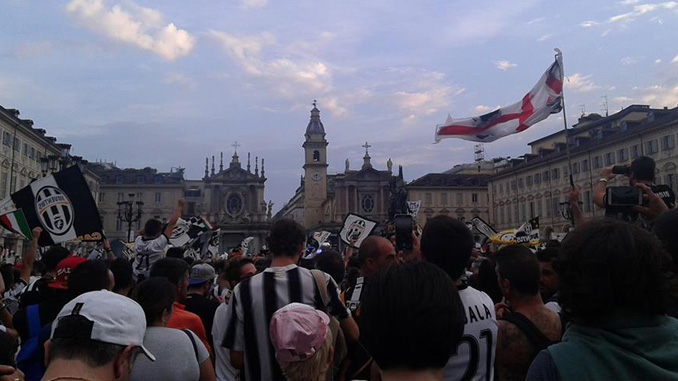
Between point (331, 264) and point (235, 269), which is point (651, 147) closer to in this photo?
point (331, 264)

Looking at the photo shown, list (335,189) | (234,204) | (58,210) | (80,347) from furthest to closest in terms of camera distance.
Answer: (335,189), (234,204), (58,210), (80,347)

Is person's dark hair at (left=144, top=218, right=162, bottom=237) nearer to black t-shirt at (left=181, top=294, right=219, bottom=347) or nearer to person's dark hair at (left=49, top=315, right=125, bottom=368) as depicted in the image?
black t-shirt at (left=181, top=294, right=219, bottom=347)

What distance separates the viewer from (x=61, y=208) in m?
8.91

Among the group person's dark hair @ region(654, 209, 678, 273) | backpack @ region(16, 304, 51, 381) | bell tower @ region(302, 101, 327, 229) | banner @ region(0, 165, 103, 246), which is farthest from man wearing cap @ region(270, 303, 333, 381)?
bell tower @ region(302, 101, 327, 229)

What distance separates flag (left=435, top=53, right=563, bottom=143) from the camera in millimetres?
16109

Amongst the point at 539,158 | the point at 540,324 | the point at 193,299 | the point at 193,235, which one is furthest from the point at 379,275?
the point at 539,158

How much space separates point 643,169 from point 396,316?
4154 mm

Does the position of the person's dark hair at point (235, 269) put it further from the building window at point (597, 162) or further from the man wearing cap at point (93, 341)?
the building window at point (597, 162)

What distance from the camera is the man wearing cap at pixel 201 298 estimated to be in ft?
19.9

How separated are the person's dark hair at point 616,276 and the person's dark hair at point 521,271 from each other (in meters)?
1.78

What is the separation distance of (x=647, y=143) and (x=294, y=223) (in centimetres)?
4661

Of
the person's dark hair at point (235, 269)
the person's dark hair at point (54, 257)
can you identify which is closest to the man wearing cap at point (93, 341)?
the person's dark hair at point (235, 269)

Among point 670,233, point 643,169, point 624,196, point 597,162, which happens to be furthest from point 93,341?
point 597,162

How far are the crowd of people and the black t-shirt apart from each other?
0.04 ft
